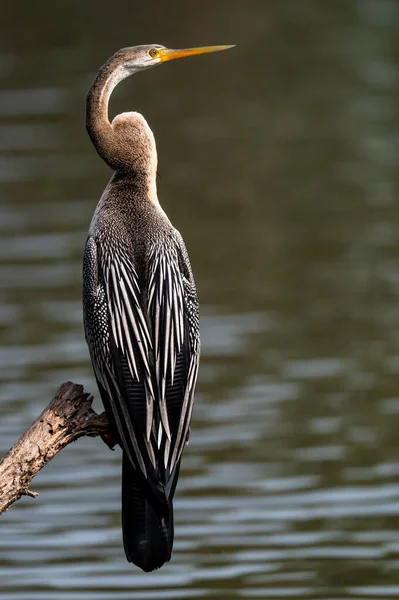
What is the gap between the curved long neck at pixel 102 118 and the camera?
5.83m

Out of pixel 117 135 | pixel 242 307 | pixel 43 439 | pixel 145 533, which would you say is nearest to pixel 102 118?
pixel 117 135

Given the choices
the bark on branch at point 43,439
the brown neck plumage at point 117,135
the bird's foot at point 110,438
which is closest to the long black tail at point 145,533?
the bird's foot at point 110,438

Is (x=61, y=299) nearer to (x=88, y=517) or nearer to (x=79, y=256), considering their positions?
→ (x=79, y=256)

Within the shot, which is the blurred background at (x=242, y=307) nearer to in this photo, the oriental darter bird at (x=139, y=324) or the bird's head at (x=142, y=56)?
the oriental darter bird at (x=139, y=324)

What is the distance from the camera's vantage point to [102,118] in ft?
19.1

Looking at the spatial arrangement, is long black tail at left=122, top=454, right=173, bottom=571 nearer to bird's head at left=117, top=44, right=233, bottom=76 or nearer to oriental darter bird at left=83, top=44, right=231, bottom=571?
oriental darter bird at left=83, top=44, right=231, bottom=571

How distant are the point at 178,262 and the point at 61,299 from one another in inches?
304

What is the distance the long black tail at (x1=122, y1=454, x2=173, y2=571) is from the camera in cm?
537

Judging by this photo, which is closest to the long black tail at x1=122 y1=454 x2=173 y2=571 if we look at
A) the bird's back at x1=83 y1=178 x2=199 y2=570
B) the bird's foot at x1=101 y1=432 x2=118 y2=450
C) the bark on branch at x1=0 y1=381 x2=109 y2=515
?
the bird's back at x1=83 y1=178 x2=199 y2=570

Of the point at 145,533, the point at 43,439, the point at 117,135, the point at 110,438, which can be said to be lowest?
the point at 145,533

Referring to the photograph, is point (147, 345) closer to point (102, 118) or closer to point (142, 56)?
point (102, 118)

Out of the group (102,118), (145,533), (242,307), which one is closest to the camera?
(145,533)

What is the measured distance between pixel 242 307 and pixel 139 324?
7624 millimetres

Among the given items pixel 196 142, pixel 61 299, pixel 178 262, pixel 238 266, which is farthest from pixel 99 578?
pixel 196 142
